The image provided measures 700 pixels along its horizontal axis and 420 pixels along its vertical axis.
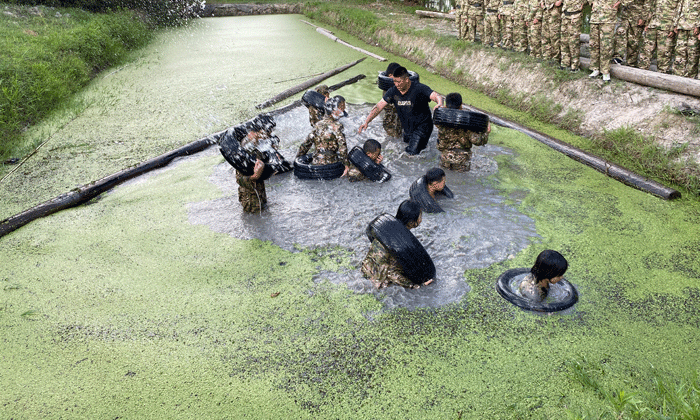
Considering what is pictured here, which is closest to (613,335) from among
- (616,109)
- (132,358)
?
(132,358)

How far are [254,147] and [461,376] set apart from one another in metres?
3.45

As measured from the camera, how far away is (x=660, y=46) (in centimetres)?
718

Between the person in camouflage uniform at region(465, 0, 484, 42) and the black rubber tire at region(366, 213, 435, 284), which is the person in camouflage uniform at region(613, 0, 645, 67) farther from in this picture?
the black rubber tire at region(366, 213, 435, 284)

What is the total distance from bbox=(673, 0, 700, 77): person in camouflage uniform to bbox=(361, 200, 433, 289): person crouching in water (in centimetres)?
557

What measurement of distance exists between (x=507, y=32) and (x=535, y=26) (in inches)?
39.4

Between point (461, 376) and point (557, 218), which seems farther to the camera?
point (557, 218)

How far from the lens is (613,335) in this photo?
3605 millimetres

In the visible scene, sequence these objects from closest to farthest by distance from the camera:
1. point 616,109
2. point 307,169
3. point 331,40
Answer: point 307,169 < point 616,109 < point 331,40

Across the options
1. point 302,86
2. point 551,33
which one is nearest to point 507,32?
point 551,33

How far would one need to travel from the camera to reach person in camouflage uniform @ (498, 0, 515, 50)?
958 cm

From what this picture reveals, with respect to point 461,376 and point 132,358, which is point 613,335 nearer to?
point 461,376

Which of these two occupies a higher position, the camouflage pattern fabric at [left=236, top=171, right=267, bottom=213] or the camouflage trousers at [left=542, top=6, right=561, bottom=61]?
the camouflage trousers at [left=542, top=6, right=561, bottom=61]

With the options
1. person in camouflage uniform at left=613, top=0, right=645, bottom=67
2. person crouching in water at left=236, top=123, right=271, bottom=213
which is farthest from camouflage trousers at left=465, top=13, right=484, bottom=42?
person crouching in water at left=236, top=123, right=271, bottom=213

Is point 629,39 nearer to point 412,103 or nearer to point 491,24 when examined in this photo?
point 491,24
